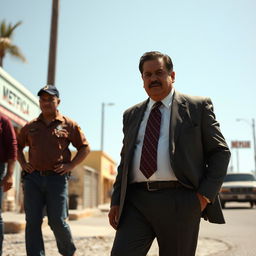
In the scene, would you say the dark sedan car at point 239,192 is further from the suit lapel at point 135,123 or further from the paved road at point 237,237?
the suit lapel at point 135,123

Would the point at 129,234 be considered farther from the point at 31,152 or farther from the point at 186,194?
the point at 31,152

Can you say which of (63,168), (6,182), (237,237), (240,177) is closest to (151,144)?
(63,168)

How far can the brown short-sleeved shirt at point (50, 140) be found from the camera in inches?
188

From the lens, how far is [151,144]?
3.06 meters

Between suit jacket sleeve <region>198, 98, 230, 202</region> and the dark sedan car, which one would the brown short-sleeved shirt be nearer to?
suit jacket sleeve <region>198, 98, 230, 202</region>

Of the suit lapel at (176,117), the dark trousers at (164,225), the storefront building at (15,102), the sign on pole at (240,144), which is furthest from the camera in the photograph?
the sign on pole at (240,144)

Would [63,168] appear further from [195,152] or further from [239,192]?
[239,192]

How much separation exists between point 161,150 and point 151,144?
88mm

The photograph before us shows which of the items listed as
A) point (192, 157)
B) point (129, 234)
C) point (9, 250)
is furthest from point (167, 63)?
point (9, 250)

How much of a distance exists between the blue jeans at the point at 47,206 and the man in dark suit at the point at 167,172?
1.61 metres

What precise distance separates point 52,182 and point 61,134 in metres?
0.56

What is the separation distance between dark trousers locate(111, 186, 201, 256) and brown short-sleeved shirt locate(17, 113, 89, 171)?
2016 mm

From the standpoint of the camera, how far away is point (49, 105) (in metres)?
5.00

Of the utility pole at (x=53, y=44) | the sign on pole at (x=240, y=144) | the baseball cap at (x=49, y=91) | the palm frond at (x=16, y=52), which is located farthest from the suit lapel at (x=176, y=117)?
the sign on pole at (x=240, y=144)
